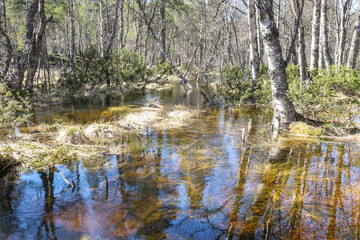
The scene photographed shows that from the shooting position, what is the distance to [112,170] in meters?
5.05

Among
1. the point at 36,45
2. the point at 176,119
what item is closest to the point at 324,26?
the point at 176,119

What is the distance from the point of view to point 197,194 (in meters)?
4.13

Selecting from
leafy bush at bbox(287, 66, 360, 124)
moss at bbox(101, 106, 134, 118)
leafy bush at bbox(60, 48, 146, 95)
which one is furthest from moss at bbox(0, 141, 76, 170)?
leafy bush at bbox(60, 48, 146, 95)

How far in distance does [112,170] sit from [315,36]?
9028 mm

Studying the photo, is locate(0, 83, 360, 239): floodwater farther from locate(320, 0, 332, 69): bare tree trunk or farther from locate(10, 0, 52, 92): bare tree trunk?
locate(10, 0, 52, 92): bare tree trunk

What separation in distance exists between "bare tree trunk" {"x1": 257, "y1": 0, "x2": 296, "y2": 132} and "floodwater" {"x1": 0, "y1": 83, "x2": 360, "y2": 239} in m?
0.94

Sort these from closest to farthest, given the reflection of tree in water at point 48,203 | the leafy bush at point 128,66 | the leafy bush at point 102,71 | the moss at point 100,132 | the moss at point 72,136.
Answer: the reflection of tree in water at point 48,203 → the moss at point 72,136 → the moss at point 100,132 → the leafy bush at point 102,71 → the leafy bush at point 128,66

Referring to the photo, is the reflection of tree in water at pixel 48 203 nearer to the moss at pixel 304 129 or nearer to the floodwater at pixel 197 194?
the floodwater at pixel 197 194

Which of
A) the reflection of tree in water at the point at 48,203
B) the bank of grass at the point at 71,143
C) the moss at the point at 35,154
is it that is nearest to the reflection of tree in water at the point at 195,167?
the bank of grass at the point at 71,143

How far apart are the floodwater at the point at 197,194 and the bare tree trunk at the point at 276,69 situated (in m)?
0.94

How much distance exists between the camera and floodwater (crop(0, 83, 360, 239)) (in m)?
3.28

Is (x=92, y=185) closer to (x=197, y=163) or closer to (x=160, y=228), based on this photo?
(x=160, y=228)

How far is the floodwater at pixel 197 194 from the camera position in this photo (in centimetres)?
328

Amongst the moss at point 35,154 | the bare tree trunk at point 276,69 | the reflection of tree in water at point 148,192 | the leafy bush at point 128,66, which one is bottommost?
the reflection of tree in water at point 148,192
